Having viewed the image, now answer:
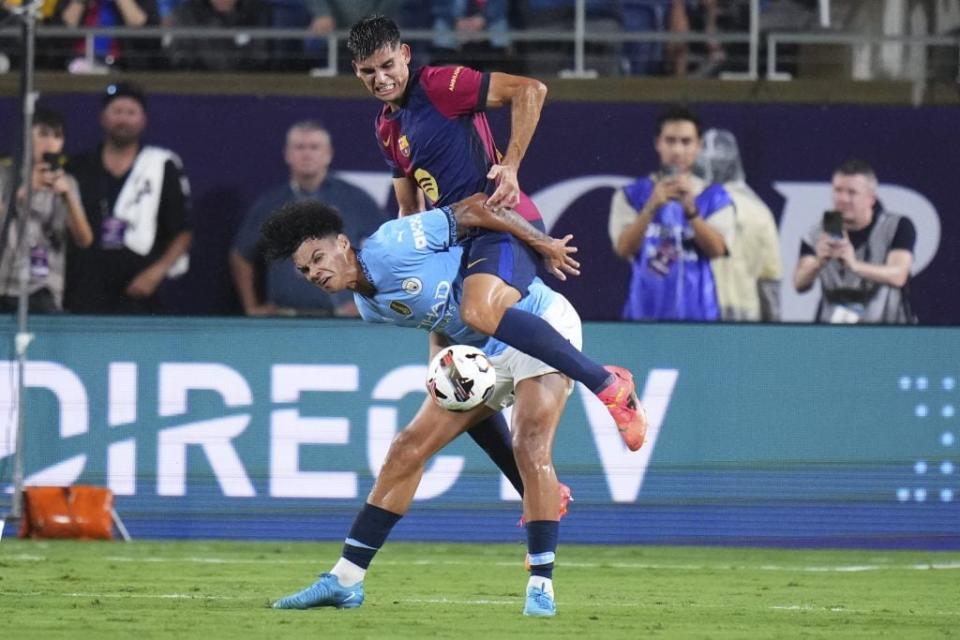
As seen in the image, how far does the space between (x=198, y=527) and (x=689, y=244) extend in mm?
4297

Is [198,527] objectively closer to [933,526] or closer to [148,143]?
[148,143]

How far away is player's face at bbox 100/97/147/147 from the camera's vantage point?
13453mm

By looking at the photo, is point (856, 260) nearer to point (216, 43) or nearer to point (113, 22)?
point (216, 43)

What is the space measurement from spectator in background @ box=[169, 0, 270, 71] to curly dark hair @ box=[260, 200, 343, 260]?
715cm

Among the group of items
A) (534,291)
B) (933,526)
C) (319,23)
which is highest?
(319,23)

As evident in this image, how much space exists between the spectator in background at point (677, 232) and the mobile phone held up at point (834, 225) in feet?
2.59

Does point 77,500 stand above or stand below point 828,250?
below

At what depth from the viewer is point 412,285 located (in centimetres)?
798

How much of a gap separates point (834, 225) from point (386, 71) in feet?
20.3

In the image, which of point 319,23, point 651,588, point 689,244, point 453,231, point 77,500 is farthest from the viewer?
point 319,23

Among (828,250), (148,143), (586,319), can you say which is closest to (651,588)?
(586,319)

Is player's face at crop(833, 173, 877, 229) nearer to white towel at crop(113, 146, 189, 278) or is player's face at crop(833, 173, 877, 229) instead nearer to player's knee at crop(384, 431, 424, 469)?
white towel at crop(113, 146, 189, 278)

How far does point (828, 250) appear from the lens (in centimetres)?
1367

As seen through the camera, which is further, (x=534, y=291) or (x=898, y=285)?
(x=898, y=285)
